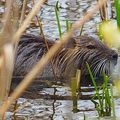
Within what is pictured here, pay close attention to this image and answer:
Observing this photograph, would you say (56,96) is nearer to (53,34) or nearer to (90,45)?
(90,45)

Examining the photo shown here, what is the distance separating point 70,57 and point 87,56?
0.17m

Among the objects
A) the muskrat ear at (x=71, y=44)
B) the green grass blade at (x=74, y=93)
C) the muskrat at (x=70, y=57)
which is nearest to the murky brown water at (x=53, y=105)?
the green grass blade at (x=74, y=93)

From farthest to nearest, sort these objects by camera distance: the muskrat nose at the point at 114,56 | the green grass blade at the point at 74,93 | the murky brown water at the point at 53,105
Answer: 1. the muskrat nose at the point at 114,56
2. the green grass blade at the point at 74,93
3. the murky brown water at the point at 53,105

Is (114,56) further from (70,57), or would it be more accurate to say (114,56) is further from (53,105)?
(53,105)

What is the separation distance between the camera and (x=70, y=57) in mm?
5211

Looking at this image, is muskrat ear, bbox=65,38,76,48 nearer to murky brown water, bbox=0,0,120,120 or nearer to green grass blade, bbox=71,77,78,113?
murky brown water, bbox=0,0,120,120

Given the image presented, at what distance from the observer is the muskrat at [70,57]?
199 inches

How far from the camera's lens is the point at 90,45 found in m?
5.18

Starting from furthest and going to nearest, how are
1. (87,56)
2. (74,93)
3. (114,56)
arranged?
(87,56), (114,56), (74,93)

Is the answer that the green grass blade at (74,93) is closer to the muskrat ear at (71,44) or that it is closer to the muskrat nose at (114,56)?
the muskrat nose at (114,56)

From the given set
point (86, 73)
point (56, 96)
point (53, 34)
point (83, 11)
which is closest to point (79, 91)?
point (56, 96)

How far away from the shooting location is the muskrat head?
199 inches

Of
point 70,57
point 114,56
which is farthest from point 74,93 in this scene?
point 70,57

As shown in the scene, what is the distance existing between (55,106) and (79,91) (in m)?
0.44
